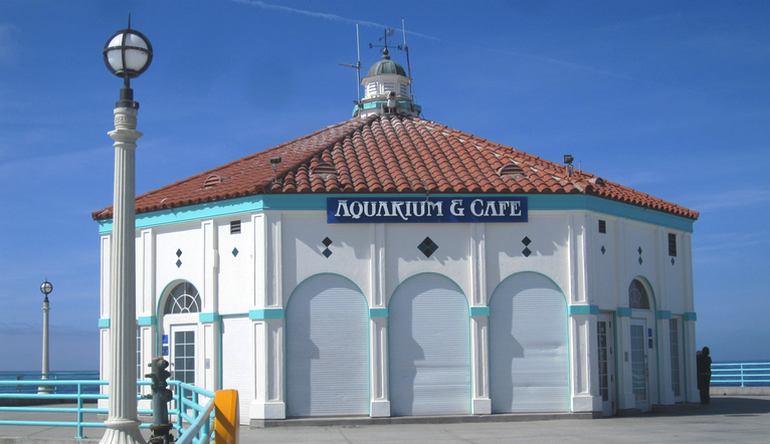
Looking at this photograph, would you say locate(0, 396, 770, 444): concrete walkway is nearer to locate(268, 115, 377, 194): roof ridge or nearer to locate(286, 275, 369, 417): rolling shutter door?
locate(286, 275, 369, 417): rolling shutter door

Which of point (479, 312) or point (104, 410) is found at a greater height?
point (479, 312)

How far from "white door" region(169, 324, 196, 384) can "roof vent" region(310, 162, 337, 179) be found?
464cm

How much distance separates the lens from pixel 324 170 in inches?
842

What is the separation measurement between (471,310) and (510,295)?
3.23ft

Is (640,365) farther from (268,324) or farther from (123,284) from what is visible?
(123,284)

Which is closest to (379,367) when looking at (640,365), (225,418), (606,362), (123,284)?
(606,362)

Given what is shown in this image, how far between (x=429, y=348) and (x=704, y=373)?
9263 mm

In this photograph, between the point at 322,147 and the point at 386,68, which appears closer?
the point at 322,147

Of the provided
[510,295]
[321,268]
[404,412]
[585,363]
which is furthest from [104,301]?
[585,363]

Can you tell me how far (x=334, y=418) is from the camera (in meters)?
19.9

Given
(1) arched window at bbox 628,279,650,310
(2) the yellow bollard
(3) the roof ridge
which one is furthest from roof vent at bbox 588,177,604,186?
(2) the yellow bollard

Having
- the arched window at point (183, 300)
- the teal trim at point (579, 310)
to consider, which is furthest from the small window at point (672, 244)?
the arched window at point (183, 300)

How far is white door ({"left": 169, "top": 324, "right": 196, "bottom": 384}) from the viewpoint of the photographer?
2195cm

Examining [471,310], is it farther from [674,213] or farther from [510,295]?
[674,213]
